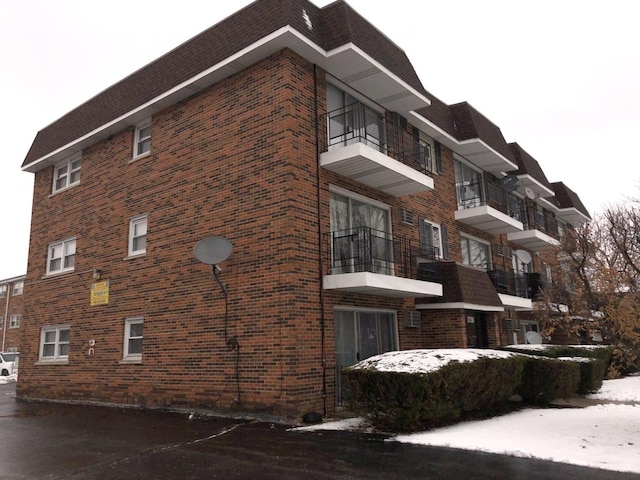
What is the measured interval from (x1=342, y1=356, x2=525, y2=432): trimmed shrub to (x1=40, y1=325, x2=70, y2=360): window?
10.5 meters

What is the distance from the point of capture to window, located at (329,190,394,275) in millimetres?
11805

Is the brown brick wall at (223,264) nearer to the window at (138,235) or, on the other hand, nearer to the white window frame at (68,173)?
the window at (138,235)

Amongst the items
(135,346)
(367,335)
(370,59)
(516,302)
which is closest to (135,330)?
(135,346)

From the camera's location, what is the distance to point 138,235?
1413 cm

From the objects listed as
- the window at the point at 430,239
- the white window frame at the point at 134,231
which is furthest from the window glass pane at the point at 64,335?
the window at the point at 430,239

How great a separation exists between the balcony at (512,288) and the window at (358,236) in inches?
214

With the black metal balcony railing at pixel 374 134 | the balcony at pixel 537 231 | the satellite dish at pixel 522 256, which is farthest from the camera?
the balcony at pixel 537 231

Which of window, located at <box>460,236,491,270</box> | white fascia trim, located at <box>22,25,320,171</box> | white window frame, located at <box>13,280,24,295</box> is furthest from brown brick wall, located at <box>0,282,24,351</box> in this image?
window, located at <box>460,236,491,270</box>

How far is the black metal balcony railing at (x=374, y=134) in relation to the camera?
1256cm

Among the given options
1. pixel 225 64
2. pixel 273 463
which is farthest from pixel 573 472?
pixel 225 64

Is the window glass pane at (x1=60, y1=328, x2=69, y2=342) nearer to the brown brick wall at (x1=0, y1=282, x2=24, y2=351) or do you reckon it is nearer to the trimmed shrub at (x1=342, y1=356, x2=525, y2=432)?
the trimmed shrub at (x1=342, y1=356, x2=525, y2=432)

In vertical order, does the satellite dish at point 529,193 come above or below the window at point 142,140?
above

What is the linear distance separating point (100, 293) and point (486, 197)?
13683mm

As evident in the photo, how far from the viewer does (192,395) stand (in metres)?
11.5
